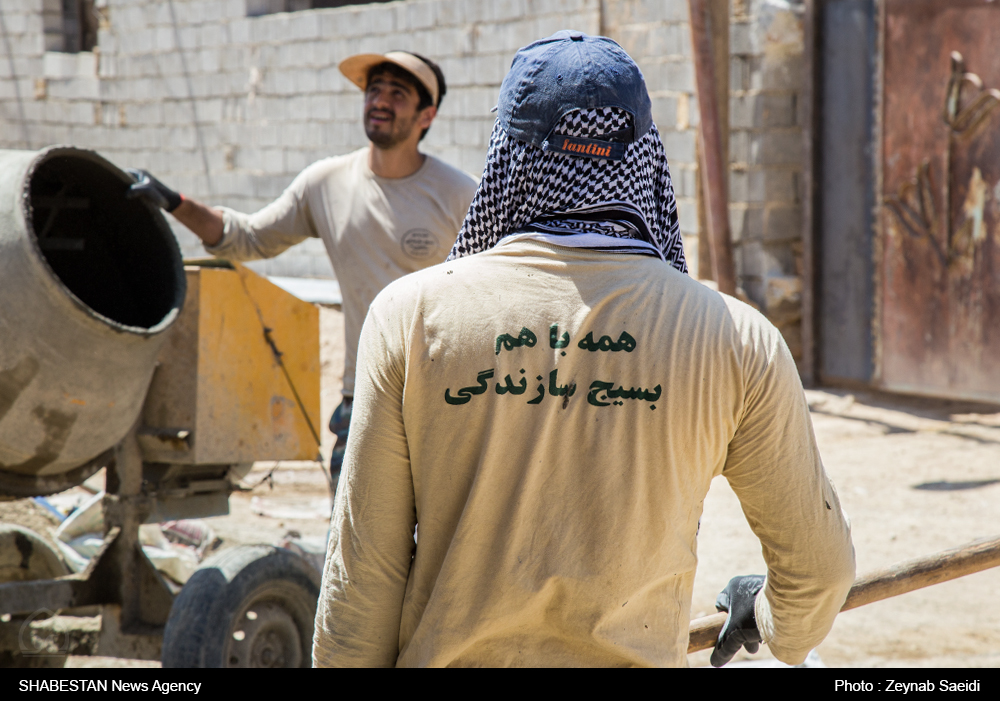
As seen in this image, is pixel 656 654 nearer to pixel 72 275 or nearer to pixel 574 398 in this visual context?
pixel 574 398

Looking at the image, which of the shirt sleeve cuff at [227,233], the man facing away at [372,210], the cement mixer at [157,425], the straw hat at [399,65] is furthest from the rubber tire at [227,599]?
the straw hat at [399,65]

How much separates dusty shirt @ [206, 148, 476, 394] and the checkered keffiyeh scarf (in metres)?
2.05

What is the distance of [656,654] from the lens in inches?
53.9

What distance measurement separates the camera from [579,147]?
4.40 feet

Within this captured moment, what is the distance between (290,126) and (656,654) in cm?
904

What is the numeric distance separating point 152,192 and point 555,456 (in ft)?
7.36

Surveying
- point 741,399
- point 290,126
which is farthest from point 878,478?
point 290,126

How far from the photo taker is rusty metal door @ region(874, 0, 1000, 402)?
21.1 ft

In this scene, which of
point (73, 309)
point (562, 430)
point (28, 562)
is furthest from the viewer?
point (28, 562)

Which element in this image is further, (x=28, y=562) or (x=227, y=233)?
(x=28, y=562)

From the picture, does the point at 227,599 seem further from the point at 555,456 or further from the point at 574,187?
the point at 574,187

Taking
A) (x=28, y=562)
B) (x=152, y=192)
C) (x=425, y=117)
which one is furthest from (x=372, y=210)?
(x=28, y=562)

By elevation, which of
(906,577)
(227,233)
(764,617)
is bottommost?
(906,577)

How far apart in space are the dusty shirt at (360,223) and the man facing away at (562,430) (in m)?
2.11
